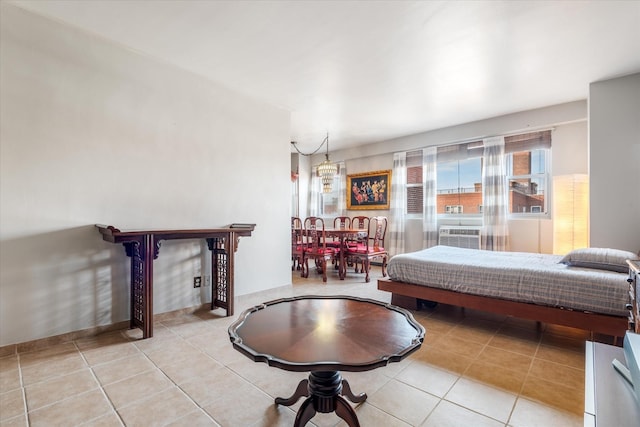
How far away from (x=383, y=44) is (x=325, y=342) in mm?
2567

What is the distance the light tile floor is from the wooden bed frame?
245 millimetres

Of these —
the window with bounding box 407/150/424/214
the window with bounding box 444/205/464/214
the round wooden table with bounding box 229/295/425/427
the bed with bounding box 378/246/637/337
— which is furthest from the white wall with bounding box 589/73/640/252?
the round wooden table with bounding box 229/295/425/427

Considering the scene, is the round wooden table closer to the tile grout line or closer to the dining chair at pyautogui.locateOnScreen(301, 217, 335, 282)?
the tile grout line

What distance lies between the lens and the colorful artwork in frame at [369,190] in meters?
6.24

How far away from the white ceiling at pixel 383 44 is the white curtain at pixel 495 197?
0.88 m

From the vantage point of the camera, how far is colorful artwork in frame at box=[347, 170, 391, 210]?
6.24 meters

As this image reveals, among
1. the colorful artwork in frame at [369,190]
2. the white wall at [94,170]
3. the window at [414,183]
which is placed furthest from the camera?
the colorful artwork in frame at [369,190]

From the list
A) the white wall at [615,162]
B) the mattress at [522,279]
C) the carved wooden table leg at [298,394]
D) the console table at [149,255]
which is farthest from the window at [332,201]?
the carved wooden table leg at [298,394]

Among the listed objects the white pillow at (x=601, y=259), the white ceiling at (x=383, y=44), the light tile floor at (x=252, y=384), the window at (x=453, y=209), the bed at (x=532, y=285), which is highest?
the white ceiling at (x=383, y=44)

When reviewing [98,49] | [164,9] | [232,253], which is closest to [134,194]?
[232,253]

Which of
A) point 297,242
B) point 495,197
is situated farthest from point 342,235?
point 495,197

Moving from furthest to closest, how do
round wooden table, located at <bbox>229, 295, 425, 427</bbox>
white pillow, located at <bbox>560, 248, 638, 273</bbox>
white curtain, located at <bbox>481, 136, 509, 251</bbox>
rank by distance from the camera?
1. white curtain, located at <bbox>481, 136, 509, 251</bbox>
2. white pillow, located at <bbox>560, 248, 638, 273</bbox>
3. round wooden table, located at <bbox>229, 295, 425, 427</bbox>

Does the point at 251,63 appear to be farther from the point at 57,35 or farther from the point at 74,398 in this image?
the point at 74,398

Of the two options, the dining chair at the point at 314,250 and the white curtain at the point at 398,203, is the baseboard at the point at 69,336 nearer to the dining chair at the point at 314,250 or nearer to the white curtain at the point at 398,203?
the dining chair at the point at 314,250
